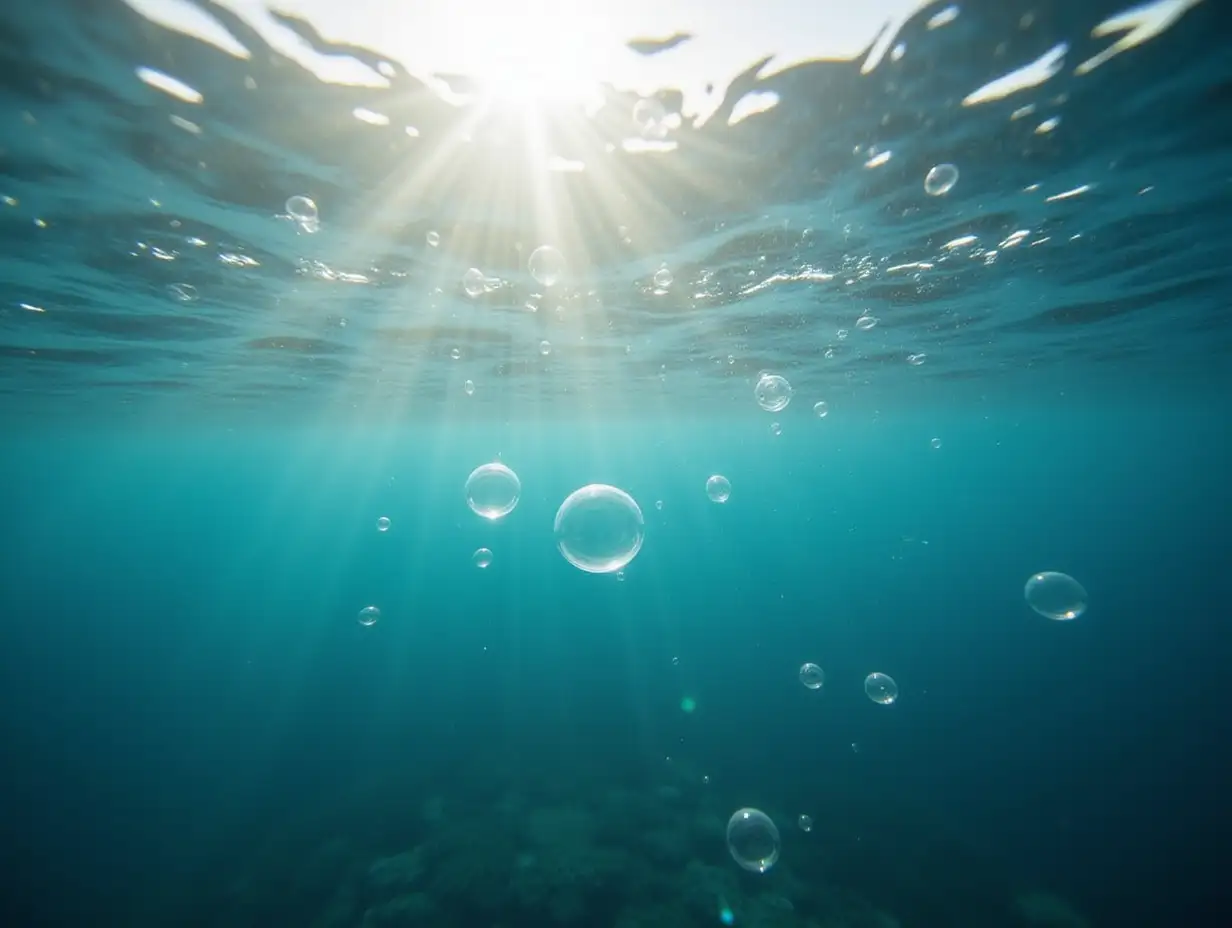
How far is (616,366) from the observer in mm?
23109

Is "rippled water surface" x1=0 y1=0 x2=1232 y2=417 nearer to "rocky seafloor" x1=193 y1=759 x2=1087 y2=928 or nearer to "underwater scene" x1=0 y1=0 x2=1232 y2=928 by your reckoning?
"underwater scene" x1=0 y1=0 x2=1232 y2=928

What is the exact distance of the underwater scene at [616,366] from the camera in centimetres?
618

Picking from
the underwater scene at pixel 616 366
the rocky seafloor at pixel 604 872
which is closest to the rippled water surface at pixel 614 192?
the underwater scene at pixel 616 366

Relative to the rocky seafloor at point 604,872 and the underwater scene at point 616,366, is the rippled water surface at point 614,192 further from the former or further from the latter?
the rocky seafloor at point 604,872

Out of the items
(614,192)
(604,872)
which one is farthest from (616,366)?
(604,872)

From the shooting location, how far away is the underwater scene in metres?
6.18

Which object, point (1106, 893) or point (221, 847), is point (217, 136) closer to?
point (221, 847)

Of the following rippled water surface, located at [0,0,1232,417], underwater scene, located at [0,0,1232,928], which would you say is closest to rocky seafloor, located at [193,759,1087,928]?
underwater scene, located at [0,0,1232,928]

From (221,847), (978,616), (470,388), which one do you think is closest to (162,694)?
(221,847)

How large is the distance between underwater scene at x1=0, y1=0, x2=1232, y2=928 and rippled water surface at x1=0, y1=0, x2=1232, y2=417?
0.08 metres

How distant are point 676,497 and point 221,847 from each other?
11349 cm

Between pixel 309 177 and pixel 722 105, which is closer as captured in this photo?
pixel 722 105

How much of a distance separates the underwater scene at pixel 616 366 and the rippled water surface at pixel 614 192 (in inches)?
3.1

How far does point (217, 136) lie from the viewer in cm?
712
